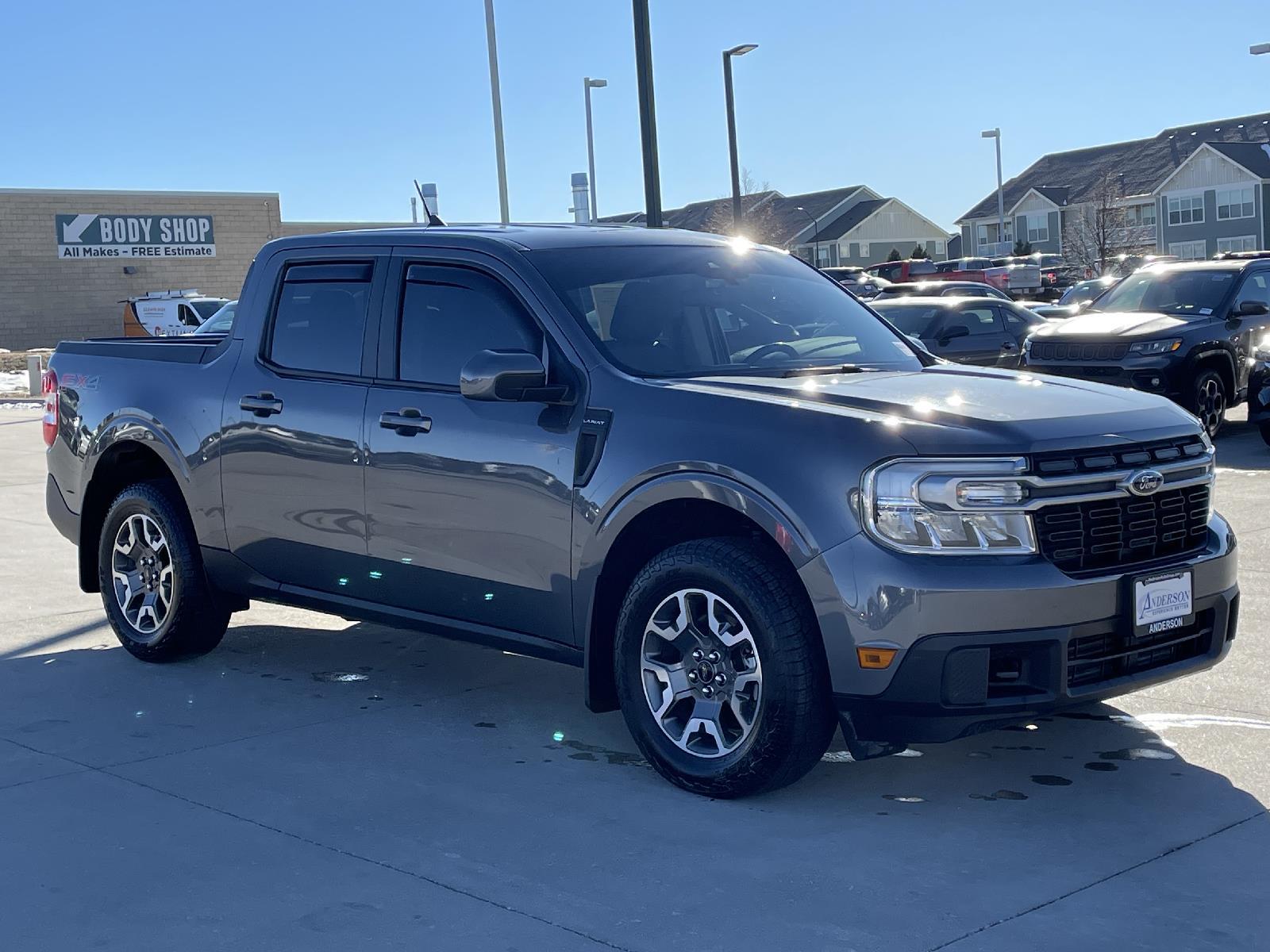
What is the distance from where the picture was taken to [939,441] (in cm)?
438

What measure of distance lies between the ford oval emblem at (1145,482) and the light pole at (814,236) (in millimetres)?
77540

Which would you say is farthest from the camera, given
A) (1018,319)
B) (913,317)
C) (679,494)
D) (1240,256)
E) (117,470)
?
(1240,256)

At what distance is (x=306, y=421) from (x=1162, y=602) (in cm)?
325

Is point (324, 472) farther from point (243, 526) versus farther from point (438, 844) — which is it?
point (438, 844)

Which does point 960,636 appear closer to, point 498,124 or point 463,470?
point 463,470

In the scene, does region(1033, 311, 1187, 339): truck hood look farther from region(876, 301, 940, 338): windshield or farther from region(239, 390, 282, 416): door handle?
region(239, 390, 282, 416): door handle

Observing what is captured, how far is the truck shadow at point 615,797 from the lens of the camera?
400cm

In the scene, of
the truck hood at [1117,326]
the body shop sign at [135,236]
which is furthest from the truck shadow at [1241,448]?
the body shop sign at [135,236]

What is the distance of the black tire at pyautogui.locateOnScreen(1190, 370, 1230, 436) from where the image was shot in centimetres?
1416

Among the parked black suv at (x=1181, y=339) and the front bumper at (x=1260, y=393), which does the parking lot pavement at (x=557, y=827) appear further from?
the parked black suv at (x=1181, y=339)

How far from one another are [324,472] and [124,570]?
5.36 ft

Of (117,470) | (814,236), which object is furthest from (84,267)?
(814,236)

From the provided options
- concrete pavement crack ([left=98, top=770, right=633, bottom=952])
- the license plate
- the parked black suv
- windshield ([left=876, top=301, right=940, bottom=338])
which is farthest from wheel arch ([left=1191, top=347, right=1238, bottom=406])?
concrete pavement crack ([left=98, top=770, right=633, bottom=952])

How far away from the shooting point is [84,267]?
48531mm
